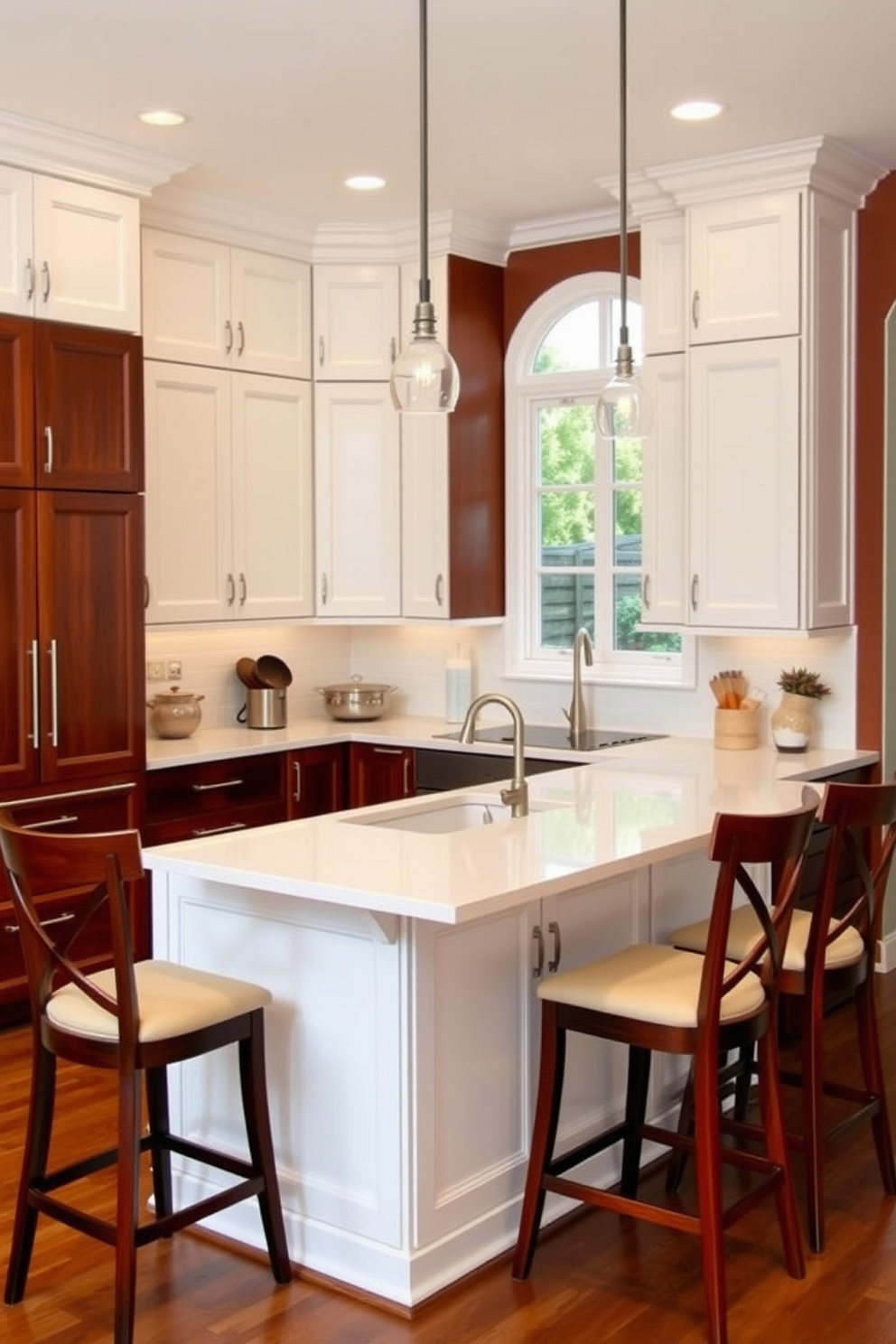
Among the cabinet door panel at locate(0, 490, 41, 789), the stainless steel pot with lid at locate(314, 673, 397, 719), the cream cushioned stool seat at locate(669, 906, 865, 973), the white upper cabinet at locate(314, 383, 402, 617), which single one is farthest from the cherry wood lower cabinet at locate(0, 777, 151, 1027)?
the cream cushioned stool seat at locate(669, 906, 865, 973)

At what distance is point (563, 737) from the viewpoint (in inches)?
224

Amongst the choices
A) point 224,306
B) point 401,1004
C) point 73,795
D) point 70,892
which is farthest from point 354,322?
point 401,1004

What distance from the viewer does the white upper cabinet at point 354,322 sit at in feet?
19.4

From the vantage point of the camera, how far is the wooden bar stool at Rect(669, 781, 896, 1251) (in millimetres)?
3227

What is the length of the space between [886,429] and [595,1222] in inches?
120

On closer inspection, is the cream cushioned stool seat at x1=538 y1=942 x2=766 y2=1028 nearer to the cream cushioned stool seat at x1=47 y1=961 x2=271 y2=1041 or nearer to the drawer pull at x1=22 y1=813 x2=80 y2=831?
the cream cushioned stool seat at x1=47 y1=961 x2=271 y2=1041

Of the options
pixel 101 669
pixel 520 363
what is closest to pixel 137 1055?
pixel 101 669

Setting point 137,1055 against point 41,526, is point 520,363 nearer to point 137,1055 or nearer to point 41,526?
point 41,526

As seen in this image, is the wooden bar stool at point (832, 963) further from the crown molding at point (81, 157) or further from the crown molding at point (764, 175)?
the crown molding at point (81, 157)

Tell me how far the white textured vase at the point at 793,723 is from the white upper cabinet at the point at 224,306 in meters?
2.30

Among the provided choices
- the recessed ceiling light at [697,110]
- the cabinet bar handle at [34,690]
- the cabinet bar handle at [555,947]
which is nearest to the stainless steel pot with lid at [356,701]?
the cabinet bar handle at [34,690]

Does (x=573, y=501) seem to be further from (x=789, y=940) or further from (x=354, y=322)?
(x=789, y=940)

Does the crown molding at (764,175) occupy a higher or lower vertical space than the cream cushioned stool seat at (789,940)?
higher

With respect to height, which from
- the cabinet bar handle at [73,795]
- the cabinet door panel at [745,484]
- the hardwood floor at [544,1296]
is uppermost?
the cabinet door panel at [745,484]
